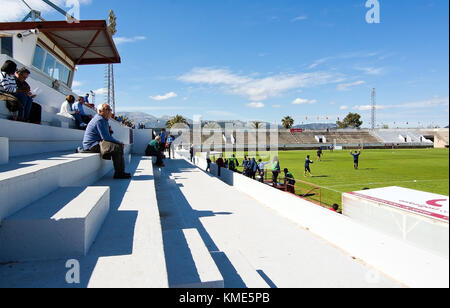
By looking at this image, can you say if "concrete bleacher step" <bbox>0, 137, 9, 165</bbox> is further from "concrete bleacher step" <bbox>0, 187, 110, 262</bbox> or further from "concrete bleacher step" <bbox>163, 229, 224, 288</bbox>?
"concrete bleacher step" <bbox>163, 229, 224, 288</bbox>

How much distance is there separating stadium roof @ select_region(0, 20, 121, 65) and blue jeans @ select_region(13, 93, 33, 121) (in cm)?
946

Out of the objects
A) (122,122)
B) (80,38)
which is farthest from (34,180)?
(122,122)

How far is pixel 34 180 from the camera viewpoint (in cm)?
253

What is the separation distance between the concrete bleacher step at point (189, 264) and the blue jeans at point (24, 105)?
13.3 feet

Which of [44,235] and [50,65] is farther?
[50,65]

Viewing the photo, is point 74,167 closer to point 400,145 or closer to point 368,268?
point 368,268

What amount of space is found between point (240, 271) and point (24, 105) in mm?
4924

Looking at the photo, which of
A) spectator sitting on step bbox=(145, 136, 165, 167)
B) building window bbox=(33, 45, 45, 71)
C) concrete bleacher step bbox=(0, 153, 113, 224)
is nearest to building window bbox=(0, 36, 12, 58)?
building window bbox=(33, 45, 45, 71)

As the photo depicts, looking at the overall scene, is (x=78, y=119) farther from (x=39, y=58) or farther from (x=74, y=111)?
(x=39, y=58)

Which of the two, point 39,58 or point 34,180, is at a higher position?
point 39,58

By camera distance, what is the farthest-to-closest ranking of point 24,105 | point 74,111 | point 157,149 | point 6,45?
point 157,149, point 6,45, point 74,111, point 24,105

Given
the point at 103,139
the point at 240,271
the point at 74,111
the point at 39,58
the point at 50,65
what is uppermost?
the point at 50,65

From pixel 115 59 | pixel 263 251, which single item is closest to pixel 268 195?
pixel 263 251

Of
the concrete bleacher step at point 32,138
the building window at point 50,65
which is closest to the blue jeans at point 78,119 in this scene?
the concrete bleacher step at point 32,138
